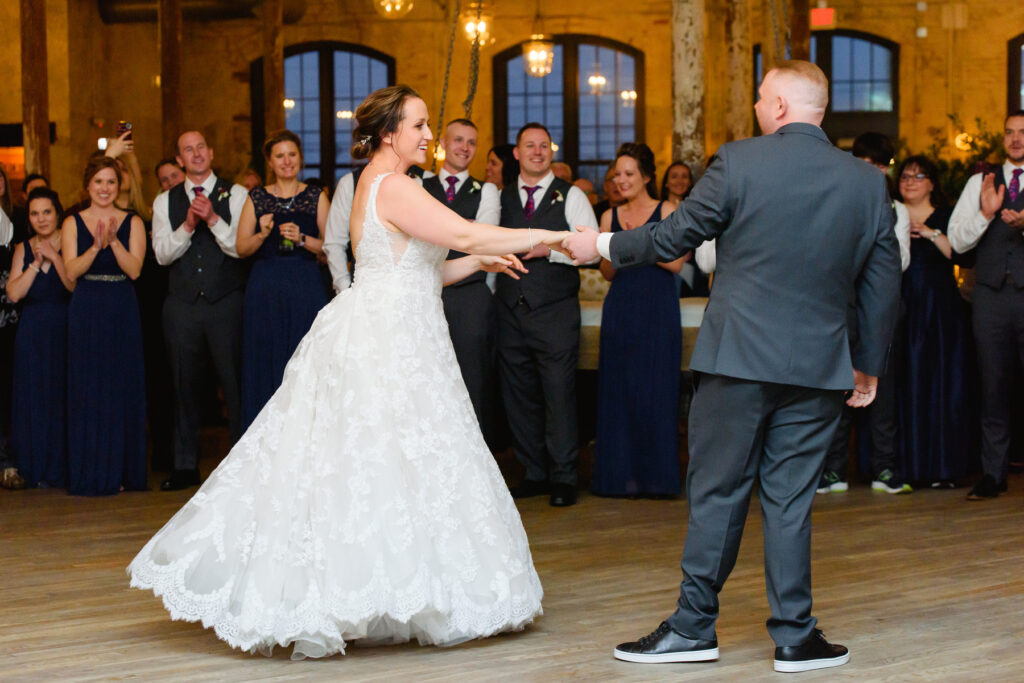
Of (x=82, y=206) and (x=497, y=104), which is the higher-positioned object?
(x=497, y=104)

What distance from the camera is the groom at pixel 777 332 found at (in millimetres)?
3078

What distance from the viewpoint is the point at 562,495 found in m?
5.67

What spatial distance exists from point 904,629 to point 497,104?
1294 centimetres

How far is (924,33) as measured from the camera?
50.5 feet

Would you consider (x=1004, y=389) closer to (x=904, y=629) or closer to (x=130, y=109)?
(x=904, y=629)

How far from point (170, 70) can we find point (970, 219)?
28.8 feet

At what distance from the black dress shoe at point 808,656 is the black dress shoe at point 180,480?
362 centimetres

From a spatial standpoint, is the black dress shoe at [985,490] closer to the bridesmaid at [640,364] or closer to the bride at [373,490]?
the bridesmaid at [640,364]

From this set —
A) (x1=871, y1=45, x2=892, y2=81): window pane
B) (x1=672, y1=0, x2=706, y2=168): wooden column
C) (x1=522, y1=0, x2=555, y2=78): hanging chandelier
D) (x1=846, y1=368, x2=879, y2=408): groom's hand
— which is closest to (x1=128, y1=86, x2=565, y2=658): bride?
(x1=846, y1=368, x2=879, y2=408): groom's hand

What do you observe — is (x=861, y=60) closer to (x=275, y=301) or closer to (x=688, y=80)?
(x=688, y=80)

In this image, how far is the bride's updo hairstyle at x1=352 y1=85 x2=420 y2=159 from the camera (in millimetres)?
3656

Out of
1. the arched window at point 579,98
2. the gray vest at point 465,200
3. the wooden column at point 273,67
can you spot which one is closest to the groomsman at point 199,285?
the gray vest at point 465,200

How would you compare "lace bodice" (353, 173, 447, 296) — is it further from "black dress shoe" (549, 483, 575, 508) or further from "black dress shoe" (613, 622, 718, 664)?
"black dress shoe" (549, 483, 575, 508)

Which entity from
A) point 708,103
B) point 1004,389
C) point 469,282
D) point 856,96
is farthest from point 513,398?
point 856,96
